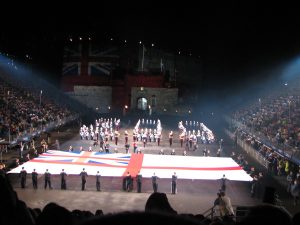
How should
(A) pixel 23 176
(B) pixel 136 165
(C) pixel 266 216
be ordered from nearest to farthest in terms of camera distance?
(C) pixel 266 216
(A) pixel 23 176
(B) pixel 136 165

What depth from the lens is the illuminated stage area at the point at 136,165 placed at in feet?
79.4

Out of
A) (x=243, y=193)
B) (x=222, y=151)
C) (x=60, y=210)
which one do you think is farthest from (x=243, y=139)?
(x=60, y=210)

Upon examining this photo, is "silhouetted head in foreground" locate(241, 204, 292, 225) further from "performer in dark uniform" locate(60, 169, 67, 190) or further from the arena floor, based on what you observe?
"performer in dark uniform" locate(60, 169, 67, 190)

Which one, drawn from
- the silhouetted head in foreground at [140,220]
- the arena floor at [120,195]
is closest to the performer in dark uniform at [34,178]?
the arena floor at [120,195]

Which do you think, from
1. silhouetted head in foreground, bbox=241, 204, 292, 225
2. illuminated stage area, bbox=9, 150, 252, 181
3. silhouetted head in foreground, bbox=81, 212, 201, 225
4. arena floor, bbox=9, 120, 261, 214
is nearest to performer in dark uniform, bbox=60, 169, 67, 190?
arena floor, bbox=9, 120, 261, 214

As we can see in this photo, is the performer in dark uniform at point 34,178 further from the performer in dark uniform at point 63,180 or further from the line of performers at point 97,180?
the performer in dark uniform at point 63,180

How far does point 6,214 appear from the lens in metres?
2.33

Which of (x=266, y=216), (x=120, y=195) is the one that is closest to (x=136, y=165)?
(x=120, y=195)

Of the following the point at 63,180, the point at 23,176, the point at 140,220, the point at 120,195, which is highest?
the point at 140,220

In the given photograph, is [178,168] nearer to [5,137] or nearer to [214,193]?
[214,193]

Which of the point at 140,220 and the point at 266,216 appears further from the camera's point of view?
the point at 266,216

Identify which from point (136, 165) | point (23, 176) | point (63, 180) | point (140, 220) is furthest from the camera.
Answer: point (136, 165)

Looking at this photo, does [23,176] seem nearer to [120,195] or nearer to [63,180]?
[63,180]

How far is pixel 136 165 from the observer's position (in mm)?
26609
